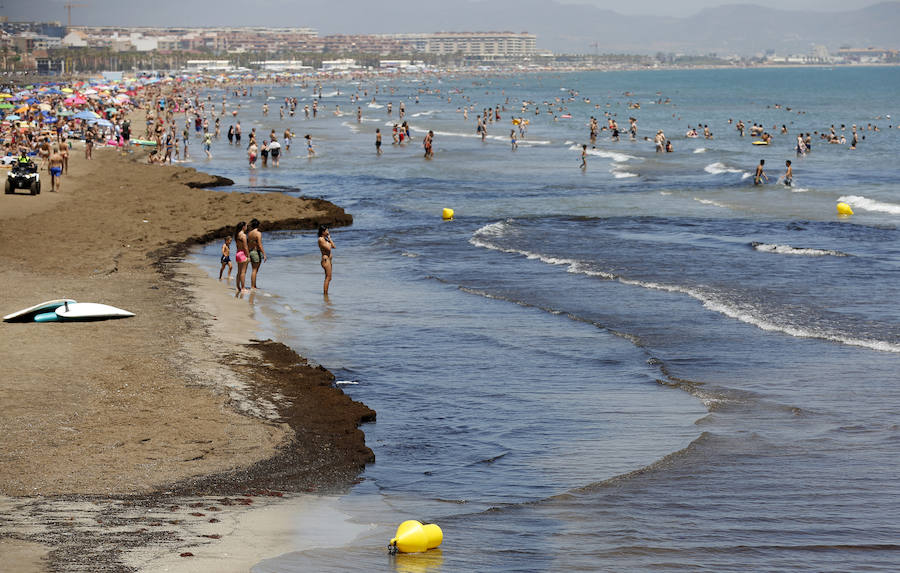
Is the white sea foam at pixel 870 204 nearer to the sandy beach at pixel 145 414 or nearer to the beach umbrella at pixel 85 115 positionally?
the sandy beach at pixel 145 414

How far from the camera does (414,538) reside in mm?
9562

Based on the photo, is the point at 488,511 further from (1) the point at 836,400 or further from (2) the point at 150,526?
(1) the point at 836,400

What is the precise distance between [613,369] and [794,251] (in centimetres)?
1349

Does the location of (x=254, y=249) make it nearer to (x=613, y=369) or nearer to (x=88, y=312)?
(x=88, y=312)

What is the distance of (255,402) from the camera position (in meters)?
14.2

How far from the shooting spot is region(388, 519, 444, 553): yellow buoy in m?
9.55

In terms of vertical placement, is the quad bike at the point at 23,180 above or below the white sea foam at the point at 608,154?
below

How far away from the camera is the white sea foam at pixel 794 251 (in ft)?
93.2

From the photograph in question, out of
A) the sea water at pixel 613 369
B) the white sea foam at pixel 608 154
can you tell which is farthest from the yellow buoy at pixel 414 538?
the white sea foam at pixel 608 154

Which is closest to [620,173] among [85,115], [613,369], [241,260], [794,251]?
[794,251]

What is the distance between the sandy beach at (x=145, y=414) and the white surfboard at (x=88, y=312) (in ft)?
0.76

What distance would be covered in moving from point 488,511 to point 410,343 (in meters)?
7.85

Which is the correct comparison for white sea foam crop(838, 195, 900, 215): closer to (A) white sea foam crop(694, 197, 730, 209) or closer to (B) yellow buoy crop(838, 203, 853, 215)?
(B) yellow buoy crop(838, 203, 853, 215)

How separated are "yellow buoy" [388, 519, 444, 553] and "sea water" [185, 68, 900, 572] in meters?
0.10
